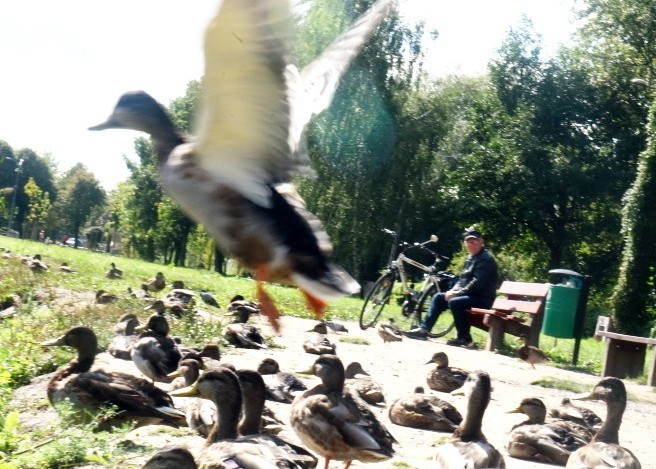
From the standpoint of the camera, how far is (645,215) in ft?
57.5

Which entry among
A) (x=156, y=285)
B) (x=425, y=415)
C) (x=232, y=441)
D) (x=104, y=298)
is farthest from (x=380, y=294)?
(x=232, y=441)

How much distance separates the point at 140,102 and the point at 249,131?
1.04 metres

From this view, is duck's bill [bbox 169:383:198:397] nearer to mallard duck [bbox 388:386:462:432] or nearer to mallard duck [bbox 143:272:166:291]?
mallard duck [bbox 388:386:462:432]


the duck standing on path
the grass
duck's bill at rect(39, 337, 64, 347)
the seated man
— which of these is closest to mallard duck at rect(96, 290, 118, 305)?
the grass

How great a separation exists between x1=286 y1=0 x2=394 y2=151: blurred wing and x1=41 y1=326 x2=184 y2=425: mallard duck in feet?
8.46

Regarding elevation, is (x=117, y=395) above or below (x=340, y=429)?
below

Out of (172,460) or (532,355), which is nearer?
(172,460)

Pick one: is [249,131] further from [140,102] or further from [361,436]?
[361,436]

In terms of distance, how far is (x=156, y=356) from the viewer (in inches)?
342

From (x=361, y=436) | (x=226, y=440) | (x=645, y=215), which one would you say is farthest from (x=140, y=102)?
(x=645, y=215)

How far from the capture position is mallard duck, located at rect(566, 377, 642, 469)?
5.69m

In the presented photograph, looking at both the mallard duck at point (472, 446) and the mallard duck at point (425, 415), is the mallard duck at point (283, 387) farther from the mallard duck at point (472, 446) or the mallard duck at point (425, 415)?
the mallard duck at point (472, 446)

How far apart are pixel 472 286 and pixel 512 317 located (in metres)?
0.84

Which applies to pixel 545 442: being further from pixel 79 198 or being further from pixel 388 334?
pixel 79 198
